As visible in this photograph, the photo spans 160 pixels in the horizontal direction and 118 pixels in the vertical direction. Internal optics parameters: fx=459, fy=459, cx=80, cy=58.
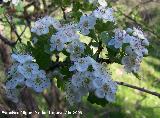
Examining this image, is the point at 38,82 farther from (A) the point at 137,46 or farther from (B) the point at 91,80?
(A) the point at 137,46

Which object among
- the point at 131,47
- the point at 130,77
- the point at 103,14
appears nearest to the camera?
the point at 131,47

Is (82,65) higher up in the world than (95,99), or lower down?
higher up

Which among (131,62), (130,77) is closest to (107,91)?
(131,62)

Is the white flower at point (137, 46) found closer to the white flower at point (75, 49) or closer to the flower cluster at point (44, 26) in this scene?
the white flower at point (75, 49)

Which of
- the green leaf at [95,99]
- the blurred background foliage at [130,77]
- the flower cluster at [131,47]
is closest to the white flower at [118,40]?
the flower cluster at [131,47]

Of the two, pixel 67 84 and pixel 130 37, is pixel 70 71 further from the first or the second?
pixel 130 37

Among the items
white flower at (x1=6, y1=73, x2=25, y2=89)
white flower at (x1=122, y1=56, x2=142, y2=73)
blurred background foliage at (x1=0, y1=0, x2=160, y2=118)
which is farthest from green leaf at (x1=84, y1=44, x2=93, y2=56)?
blurred background foliage at (x1=0, y1=0, x2=160, y2=118)

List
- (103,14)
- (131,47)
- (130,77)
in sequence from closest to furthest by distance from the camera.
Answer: (131,47)
(103,14)
(130,77)
